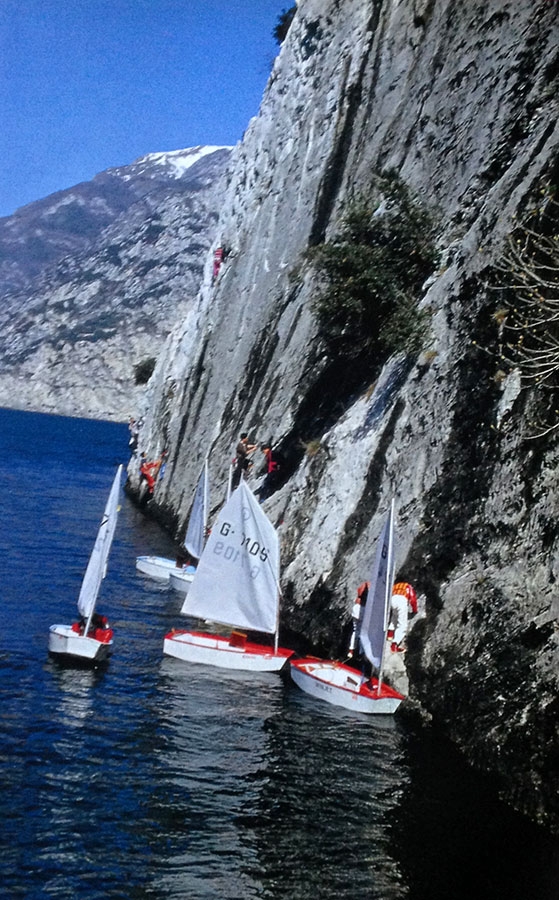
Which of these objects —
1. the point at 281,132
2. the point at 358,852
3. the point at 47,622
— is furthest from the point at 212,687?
the point at 281,132

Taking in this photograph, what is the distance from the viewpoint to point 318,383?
33.6 meters

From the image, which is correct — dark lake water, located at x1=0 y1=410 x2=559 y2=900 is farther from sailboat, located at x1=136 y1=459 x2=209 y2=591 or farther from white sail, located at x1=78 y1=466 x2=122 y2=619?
sailboat, located at x1=136 y1=459 x2=209 y2=591

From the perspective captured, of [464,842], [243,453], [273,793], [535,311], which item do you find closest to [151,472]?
[243,453]

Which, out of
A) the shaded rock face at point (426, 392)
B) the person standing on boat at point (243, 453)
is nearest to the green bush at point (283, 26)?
the shaded rock face at point (426, 392)

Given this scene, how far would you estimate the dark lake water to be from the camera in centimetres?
1315

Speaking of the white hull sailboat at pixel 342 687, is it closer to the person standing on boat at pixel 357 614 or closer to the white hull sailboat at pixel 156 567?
the person standing on boat at pixel 357 614

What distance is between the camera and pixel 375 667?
2230cm

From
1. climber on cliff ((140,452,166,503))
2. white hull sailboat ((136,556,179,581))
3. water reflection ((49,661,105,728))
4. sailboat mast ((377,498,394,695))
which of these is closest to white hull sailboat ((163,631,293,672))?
water reflection ((49,661,105,728))

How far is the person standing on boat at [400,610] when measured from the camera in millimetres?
21844

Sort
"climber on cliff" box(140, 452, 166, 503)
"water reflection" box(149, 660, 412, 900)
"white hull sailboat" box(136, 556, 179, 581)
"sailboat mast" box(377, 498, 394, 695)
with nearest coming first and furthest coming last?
"water reflection" box(149, 660, 412, 900), "sailboat mast" box(377, 498, 394, 695), "white hull sailboat" box(136, 556, 179, 581), "climber on cliff" box(140, 452, 166, 503)

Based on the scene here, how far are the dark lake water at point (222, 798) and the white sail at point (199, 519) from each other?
11.4 meters

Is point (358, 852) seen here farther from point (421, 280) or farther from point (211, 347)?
point (211, 347)

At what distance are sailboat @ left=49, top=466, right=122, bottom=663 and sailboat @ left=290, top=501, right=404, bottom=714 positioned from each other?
17.6ft

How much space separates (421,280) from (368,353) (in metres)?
3.37
